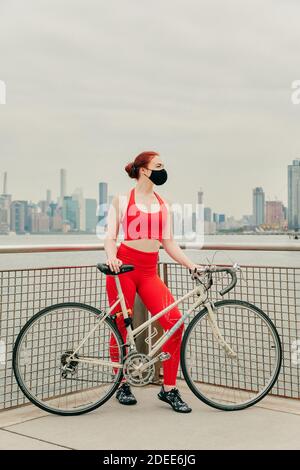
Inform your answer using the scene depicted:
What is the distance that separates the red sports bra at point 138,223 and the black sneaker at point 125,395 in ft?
3.12

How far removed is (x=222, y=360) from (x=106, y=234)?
119cm

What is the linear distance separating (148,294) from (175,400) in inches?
26.7

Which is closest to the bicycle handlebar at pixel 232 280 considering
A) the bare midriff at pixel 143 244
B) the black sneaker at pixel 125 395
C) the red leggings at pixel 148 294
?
the red leggings at pixel 148 294

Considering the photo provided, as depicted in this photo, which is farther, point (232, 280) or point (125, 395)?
point (125, 395)

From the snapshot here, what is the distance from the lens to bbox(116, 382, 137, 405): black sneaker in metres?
4.13

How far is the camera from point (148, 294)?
13.4 ft

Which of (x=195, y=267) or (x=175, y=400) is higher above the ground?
(x=195, y=267)

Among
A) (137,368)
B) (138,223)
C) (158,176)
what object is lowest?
(137,368)

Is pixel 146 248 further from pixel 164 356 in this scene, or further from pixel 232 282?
pixel 164 356

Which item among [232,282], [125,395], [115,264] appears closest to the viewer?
[115,264]

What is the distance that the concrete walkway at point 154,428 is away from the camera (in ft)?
11.0

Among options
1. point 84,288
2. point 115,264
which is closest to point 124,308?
point 115,264

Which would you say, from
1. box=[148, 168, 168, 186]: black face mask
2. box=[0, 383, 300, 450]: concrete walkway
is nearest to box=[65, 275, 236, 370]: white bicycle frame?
box=[0, 383, 300, 450]: concrete walkway
